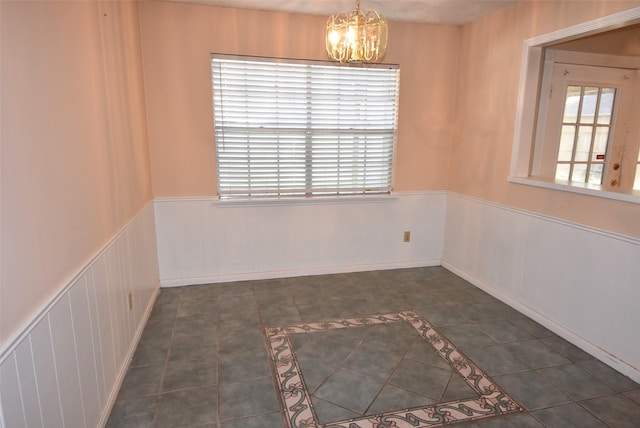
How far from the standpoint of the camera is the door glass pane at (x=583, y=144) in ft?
10.8

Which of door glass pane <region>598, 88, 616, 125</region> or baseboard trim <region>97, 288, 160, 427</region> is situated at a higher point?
door glass pane <region>598, 88, 616, 125</region>

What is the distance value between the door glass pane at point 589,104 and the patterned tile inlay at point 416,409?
2263 millimetres

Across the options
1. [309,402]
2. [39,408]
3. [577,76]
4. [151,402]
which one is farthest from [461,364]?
[577,76]

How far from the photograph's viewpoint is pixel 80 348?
165 cm

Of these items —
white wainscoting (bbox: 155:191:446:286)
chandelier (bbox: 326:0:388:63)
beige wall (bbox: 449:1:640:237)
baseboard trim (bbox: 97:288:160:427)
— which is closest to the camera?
baseboard trim (bbox: 97:288:160:427)

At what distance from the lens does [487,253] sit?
3586mm

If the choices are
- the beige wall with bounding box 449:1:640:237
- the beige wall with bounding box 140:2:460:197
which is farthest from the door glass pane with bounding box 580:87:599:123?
the beige wall with bounding box 140:2:460:197

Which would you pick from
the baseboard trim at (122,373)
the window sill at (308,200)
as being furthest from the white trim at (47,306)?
the window sill at (308,200)

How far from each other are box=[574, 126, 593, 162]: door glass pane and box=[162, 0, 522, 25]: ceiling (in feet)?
4.05

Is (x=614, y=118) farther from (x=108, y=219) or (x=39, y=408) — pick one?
(x=39, y=408)

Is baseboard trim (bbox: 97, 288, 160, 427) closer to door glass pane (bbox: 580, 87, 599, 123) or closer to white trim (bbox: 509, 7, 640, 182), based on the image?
white trim (bbox: 509, 7, 640, 182)

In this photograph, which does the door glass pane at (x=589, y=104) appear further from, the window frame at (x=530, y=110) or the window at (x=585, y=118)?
the window frame at (x=530, y=110)

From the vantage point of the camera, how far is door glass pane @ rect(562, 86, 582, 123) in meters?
3.18

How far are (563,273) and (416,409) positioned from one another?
5.24 feet
